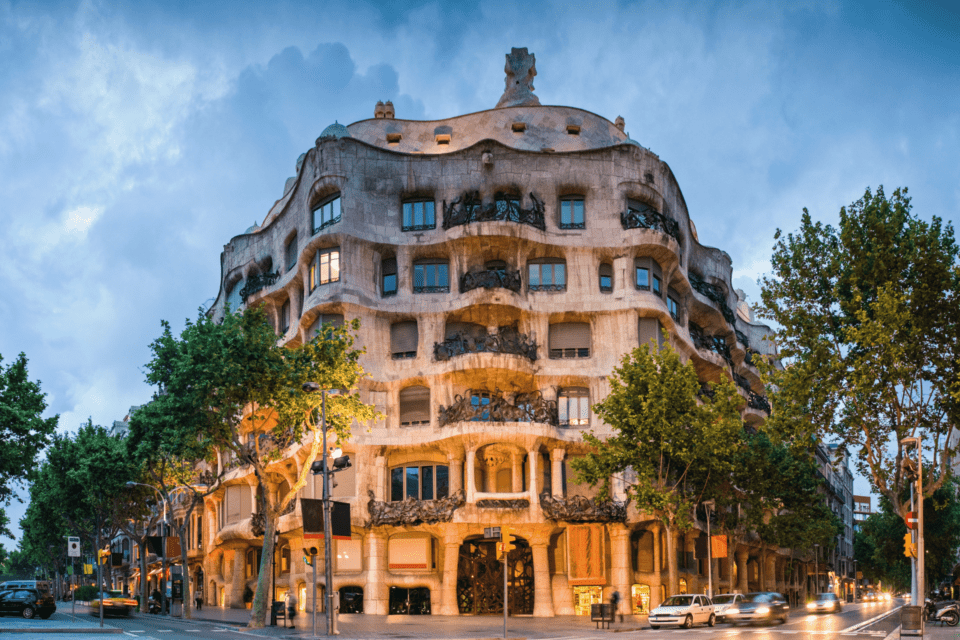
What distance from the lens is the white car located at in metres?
36.9

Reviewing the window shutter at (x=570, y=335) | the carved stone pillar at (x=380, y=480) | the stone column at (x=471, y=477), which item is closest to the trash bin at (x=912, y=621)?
the stone column at (x=471, y=477)

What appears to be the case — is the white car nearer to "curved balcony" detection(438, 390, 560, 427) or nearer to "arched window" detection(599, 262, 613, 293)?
"curved balcony" detection(438, 390, 560, 427)

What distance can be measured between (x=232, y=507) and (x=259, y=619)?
25718 millimetres

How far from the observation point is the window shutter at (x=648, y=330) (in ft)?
161

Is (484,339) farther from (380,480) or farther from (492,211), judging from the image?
(380,480)

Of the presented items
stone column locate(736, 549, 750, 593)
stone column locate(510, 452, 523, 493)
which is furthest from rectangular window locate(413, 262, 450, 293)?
stone column locate(736, 549, 750, 593)

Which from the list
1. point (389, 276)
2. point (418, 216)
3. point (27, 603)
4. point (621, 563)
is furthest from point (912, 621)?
point (27, 603)

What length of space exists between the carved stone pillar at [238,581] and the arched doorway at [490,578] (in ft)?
59.8

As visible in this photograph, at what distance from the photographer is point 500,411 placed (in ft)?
150

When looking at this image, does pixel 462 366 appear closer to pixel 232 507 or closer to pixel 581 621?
pixel 581 621

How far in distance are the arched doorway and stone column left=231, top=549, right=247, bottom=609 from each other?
1823cm

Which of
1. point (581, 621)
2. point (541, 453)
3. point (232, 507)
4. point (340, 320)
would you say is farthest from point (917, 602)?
point (232, 507)

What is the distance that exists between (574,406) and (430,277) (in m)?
10.4

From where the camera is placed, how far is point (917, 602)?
27.9 metres
